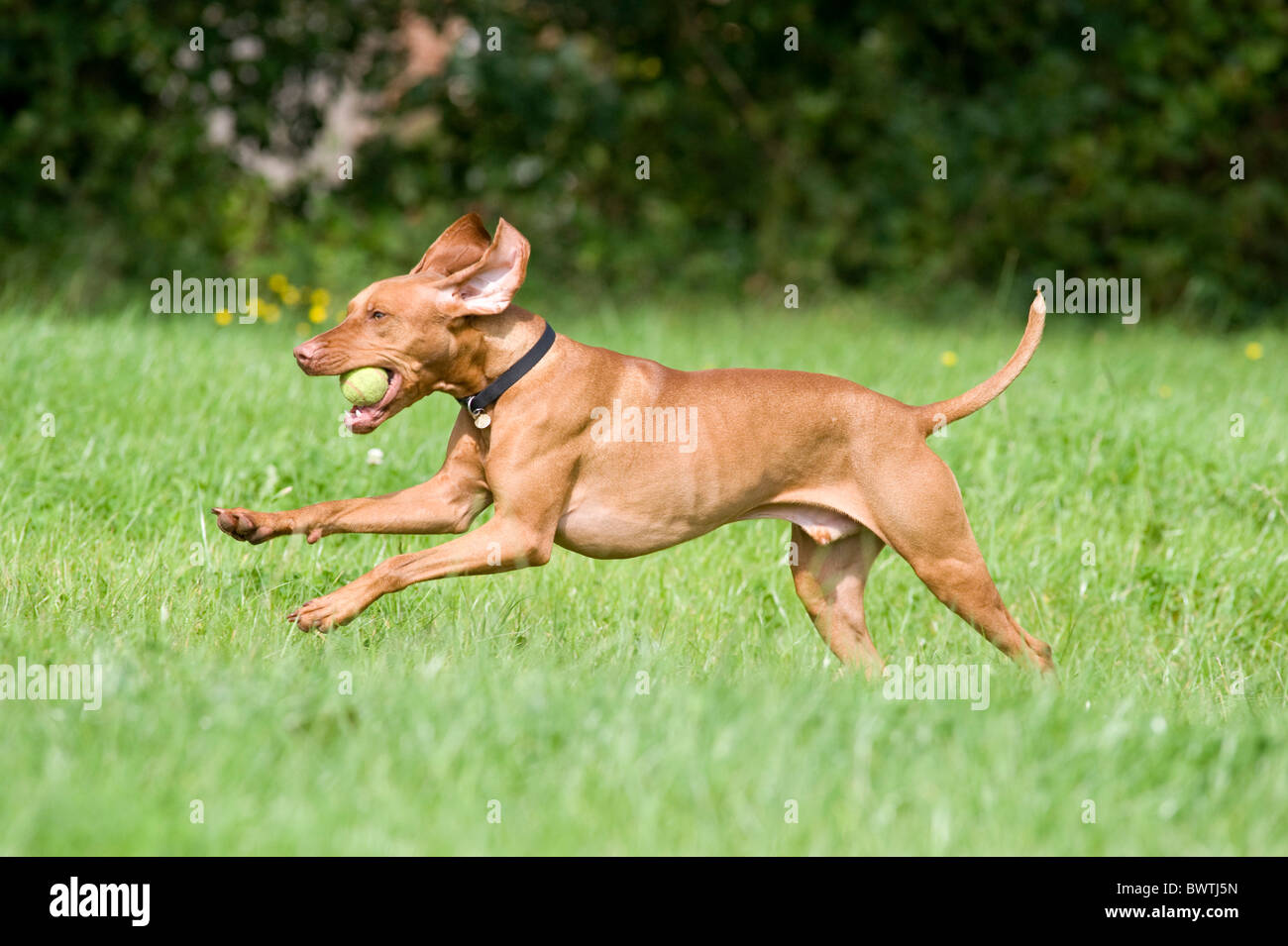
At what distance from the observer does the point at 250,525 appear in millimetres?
4434

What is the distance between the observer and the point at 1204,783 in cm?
374

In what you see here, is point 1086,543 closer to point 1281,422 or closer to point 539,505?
point 1281,422

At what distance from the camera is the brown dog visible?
4.63m

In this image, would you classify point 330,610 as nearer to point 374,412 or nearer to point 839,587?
point 374,412

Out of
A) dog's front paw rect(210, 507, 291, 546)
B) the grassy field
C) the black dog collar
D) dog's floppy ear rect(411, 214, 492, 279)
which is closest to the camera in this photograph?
the grassy field

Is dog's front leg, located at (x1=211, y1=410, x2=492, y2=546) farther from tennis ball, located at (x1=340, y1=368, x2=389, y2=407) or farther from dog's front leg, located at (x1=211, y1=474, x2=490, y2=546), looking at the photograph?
tennis ball, located at (x1=340, y1=368, x2=389, y2=407)

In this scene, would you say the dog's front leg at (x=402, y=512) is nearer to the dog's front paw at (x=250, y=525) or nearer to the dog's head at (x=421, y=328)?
the dog's front paw at (x=250, y=525)

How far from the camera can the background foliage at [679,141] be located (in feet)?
39.9

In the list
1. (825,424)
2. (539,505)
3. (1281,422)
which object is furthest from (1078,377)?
(539,505)

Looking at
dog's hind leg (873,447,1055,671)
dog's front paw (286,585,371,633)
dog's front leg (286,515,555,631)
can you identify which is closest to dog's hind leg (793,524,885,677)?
dog's hind leg (873,447,1055,671)

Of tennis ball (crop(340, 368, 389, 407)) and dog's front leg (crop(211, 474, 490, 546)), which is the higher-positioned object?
tennis ball (crop(340, 368, 389, 407))

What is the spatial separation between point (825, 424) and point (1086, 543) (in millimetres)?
2086

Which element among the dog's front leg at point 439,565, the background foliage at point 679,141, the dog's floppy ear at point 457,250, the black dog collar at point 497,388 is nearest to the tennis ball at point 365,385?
the black dog collar at point 497,388

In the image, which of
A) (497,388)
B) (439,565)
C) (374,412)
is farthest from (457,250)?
(439,565)
